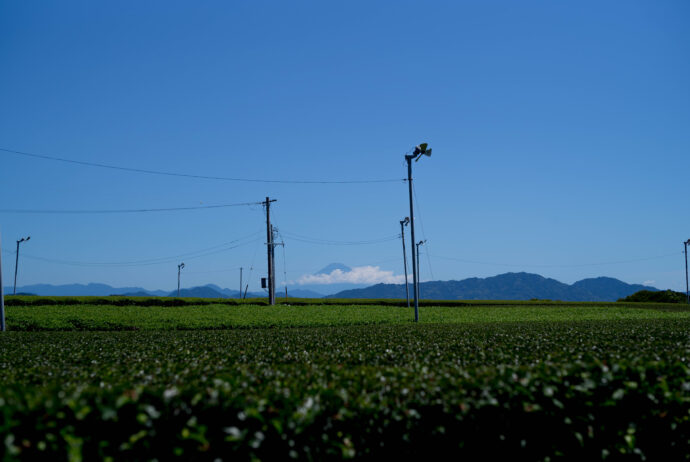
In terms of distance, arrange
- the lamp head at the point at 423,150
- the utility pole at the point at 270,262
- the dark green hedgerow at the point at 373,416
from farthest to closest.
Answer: the utility pole at the point at 270,262, the lamp head at the point at 423,150, the dark green hedgerow at the point at 373,416

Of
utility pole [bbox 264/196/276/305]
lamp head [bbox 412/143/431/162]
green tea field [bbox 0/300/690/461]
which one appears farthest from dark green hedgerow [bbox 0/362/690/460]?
utility pole [bbox 264/196/276/305]

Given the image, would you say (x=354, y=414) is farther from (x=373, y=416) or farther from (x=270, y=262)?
(x=270, y=262)

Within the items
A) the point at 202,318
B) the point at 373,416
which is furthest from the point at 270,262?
the point at 373,416

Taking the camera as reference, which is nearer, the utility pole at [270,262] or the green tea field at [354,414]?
the green tea field at [354,414]

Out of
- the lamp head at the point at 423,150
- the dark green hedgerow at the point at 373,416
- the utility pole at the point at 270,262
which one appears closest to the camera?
the dark green hedgerow at the point at 373,416

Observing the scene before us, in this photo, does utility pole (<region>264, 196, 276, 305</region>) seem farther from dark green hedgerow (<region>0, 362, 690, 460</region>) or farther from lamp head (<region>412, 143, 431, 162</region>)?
dark green hedgerow (<region>0, 362, 690, 460</region>)

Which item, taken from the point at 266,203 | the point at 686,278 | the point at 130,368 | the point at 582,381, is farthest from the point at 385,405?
the point at 686,278

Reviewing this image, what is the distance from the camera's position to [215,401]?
16.3 feet

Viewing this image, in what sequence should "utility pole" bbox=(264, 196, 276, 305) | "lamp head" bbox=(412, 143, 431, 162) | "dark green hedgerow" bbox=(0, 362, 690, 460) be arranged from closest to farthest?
"dark green hedgerow" bbox=(0, 362, 690, 460), "lamp head" bbox=(412, 143, 431, 162), "utility pole" bbox=(264, 196, 276, 305)

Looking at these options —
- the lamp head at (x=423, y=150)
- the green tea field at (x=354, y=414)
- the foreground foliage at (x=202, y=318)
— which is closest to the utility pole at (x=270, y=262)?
the foreground foliage at (x=202, y=318)

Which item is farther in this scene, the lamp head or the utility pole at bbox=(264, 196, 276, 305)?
the utility pole at bbox=(264, 196, 276, 305)

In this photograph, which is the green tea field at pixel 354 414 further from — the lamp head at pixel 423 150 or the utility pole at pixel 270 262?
the utility pole at pixel 270 262

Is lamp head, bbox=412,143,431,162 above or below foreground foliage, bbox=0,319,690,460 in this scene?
above

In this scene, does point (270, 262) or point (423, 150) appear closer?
point (423, 150)
